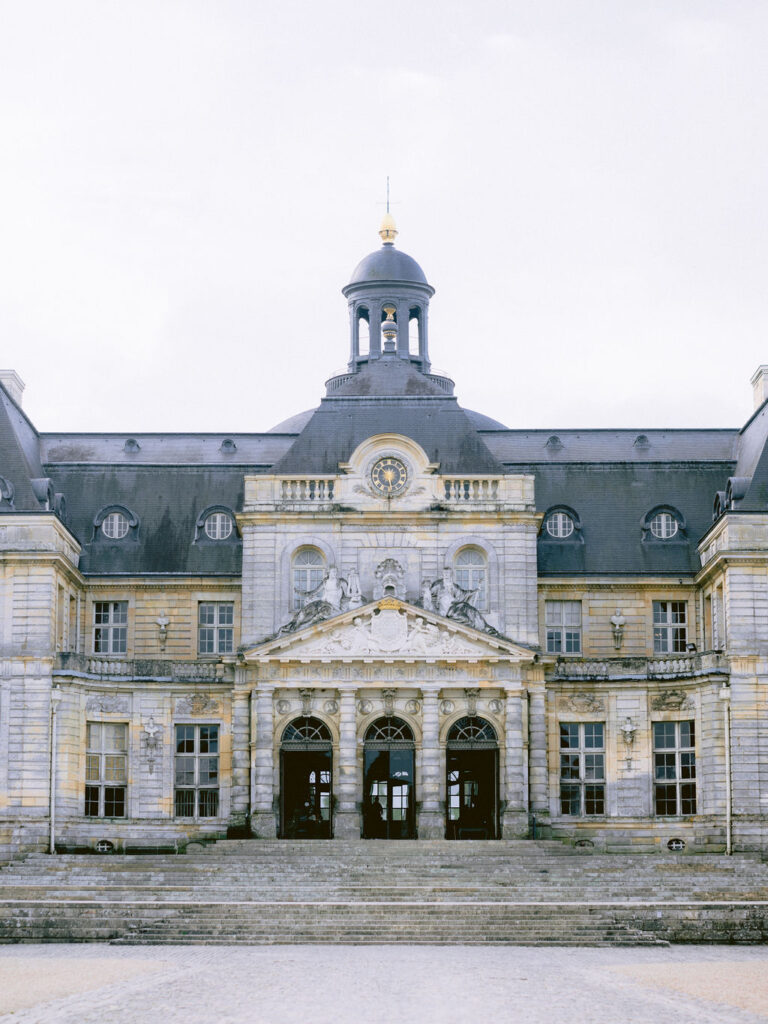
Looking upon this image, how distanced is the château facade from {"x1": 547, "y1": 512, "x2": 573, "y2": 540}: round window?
0.24 feet

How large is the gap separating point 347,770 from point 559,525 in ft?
42.5

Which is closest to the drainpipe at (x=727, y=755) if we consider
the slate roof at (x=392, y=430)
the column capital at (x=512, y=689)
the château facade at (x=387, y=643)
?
the château facade at (x=387, y=643)

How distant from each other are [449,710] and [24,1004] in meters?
28.3

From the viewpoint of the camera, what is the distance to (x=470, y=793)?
57844 millimetres

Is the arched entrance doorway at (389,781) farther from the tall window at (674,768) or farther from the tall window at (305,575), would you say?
the tall window at (674,768)

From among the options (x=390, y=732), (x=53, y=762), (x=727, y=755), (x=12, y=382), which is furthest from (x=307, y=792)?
(x=12, y=382)

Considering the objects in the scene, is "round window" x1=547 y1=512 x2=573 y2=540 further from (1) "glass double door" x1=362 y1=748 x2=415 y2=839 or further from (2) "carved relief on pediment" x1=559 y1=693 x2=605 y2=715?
(1) "glass double door" x1=362 y1=748 x2=415 y2=839

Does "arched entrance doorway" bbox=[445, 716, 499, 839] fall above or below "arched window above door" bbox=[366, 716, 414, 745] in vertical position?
below

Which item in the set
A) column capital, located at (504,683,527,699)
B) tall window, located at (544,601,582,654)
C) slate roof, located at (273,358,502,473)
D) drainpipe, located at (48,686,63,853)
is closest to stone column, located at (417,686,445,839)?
column capital, located at (504,683,527,699)

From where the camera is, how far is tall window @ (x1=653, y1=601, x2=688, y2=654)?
205 feet

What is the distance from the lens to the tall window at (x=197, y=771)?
196 ft

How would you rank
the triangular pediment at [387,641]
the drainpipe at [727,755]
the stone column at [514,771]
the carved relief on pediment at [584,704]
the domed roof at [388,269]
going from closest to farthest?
the drainpipe at [727,755] → the stone column at [514,771] → the triangular pediment at [387,641] → the carved relief on pediment at [584,704] → the domed roof at [388,269]

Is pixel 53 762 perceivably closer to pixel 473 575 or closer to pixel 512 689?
pixel 512 689

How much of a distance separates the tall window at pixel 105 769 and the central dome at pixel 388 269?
21349mm
